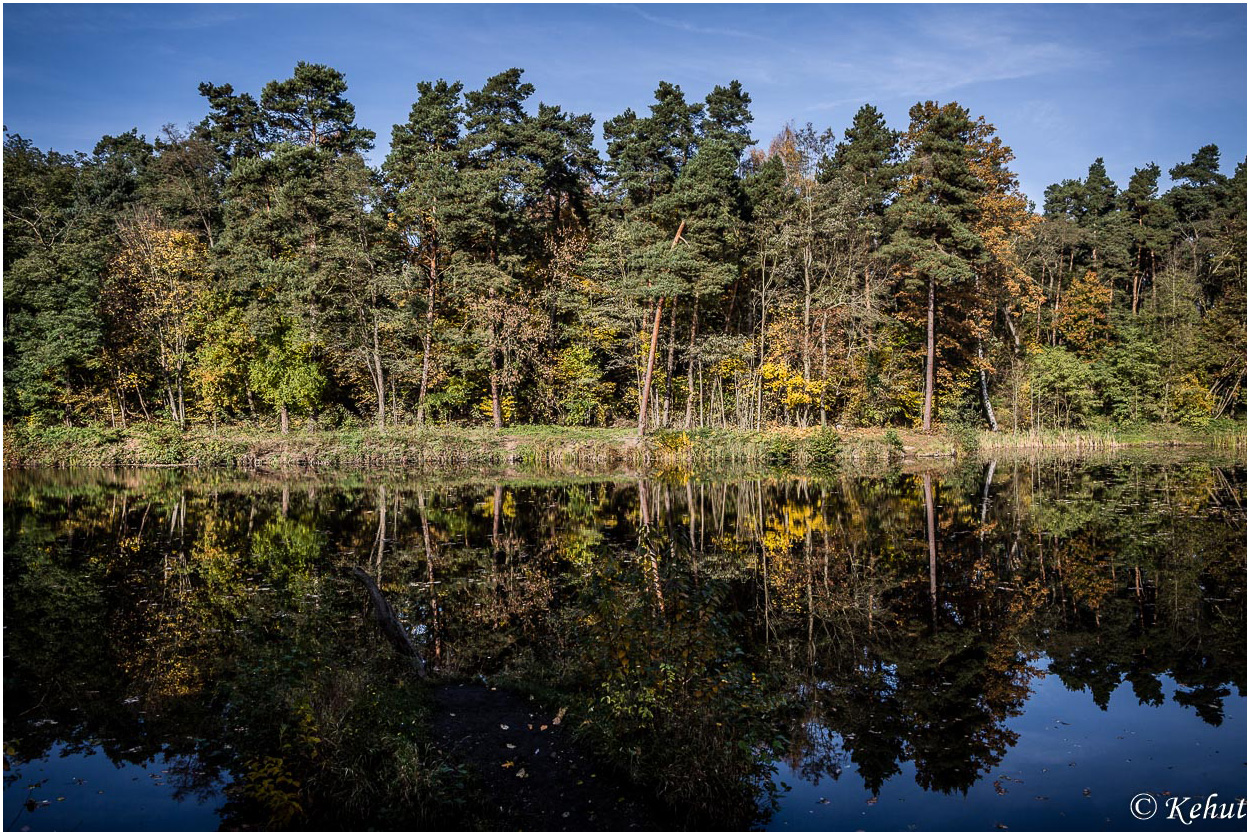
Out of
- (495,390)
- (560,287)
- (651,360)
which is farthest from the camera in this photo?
(560,287)

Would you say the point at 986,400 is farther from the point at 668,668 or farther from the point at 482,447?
the point at 668,668

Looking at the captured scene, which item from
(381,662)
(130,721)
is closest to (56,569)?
(130,721)

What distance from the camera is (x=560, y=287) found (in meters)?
39.2

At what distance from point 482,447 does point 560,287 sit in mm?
10521

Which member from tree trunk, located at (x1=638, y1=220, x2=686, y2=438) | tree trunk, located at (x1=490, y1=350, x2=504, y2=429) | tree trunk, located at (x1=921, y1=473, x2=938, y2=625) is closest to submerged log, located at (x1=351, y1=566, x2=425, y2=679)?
tree trunk, located at (x1=921, y1=473, x2=938, y2=625)

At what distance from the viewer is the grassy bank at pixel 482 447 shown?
1299 inches

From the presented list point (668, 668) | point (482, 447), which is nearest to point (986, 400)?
point (482, 447)

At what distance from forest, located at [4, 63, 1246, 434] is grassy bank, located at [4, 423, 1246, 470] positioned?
1979 millimetres

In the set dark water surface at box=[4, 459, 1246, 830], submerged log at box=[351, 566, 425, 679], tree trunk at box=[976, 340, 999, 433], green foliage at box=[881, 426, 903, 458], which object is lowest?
dark water surface at box=[4, 459, 1246, 830]

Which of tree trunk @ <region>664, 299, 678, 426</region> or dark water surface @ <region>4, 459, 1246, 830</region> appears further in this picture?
tree trunk @ <region>664, 299, 678, 426</region>

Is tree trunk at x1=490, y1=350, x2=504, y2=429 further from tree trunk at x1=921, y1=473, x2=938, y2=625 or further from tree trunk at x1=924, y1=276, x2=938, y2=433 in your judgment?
tree trunk at x1=924, y1=276, x2=938, y2=433

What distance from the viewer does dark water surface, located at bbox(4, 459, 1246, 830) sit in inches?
259

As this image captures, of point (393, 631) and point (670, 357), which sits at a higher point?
point (670, 357)

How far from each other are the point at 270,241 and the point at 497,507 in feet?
77.9
